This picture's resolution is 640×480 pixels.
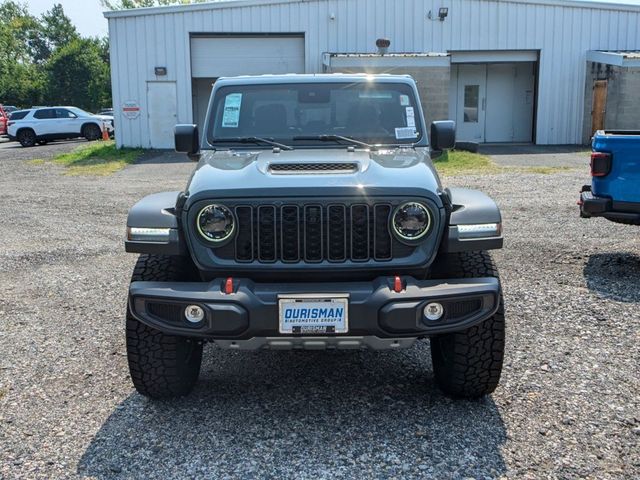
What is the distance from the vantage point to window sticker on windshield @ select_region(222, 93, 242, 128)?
504 centimetres

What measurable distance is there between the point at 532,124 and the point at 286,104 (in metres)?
22.6

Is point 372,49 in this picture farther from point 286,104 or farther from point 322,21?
point 286,104

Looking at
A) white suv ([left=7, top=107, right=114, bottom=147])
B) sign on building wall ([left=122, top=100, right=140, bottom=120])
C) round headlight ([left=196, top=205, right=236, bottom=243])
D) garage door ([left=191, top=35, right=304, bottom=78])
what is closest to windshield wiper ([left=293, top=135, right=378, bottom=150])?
round headlight ([left=196, top=205, right=236, bottom=243])

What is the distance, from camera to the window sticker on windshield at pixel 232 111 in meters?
5.04

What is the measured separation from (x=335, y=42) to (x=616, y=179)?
18125mm

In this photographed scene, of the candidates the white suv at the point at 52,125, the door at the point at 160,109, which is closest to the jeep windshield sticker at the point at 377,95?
the door at the point at 160,109

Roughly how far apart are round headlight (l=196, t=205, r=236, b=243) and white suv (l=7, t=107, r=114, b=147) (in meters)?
28.4

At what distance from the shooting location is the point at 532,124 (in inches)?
1021

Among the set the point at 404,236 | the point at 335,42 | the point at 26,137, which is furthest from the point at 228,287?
the point at 26,137

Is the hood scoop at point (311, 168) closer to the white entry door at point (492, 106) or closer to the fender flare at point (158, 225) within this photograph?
the fender flare at point (158, 225)

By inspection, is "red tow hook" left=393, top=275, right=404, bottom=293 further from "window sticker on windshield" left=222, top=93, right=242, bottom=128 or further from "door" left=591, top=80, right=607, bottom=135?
"door" left=591, top=80, right=607, bottom=135

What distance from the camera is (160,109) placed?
78.3 ft

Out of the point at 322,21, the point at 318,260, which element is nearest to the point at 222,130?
the point at 318,260

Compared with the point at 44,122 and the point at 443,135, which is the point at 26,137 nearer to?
the point at 44,122
